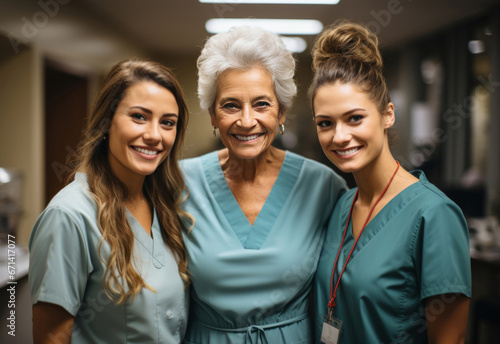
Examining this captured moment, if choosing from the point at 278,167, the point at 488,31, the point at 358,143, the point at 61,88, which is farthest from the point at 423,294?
the point at 61,88

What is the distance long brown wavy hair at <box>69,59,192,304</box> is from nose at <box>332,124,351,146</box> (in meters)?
0.45

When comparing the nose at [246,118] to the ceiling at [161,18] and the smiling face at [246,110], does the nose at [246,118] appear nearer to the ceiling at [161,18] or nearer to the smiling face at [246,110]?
the smiling face at [246,110]

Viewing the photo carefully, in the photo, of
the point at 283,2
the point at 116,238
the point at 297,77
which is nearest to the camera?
the point at 116,238

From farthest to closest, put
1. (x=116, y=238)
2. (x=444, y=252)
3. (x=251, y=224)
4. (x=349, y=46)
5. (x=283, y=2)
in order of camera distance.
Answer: (x=283, y=2)
(x=251, y=224)
(x=349, y=46)
(x=116, y=238)
(x=444, y=252)

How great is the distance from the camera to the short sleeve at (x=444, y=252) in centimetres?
84

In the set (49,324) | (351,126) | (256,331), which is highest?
(351,126)

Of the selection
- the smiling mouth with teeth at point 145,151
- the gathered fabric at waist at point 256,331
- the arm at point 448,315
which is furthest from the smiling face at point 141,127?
the arm at point 448,315

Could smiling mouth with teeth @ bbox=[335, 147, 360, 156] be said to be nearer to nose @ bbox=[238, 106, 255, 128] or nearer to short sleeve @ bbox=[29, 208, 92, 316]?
nose @ bbox=[238, 106, 255, 128]

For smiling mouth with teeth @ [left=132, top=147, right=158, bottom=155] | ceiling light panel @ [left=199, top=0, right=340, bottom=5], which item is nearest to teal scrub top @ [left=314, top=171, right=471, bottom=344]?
smiling mouth with teeth @ [left=132, top=147, right=158, bottom=155]

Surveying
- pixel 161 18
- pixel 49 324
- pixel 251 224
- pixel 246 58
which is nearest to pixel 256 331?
pixel 251 224

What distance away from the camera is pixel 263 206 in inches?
46.8

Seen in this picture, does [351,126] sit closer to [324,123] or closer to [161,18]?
[324,123]

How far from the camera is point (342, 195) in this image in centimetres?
122

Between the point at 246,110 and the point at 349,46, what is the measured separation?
0.34 m
